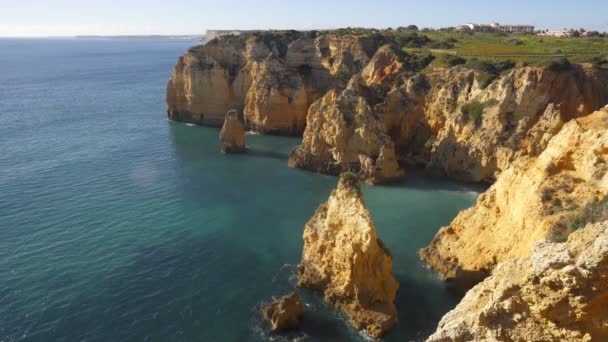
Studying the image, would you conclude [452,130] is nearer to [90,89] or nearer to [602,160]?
[602,160]

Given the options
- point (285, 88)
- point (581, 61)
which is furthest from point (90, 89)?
point (581, 61)

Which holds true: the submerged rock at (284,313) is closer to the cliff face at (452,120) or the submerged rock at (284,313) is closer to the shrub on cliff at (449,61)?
the cliff face at (452,120)

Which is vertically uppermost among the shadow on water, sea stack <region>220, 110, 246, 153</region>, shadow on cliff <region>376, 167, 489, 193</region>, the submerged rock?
sea stack <region>220, 110, 246, 153</region>

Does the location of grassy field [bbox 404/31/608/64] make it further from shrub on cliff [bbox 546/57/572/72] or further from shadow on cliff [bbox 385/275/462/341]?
shadow on cliff [bbox 385/275/462/341]

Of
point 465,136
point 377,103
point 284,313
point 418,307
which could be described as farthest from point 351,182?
point 377,103

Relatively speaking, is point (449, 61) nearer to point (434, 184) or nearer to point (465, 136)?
point (465, 136)

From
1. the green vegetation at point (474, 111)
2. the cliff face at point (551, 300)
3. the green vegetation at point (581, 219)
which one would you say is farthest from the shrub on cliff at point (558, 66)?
the cliff face at point (551, 300)

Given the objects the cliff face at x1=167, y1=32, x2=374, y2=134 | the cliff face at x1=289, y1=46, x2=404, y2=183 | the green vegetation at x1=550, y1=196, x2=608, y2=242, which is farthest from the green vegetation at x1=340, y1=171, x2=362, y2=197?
the cliff face at x1=167, y1=32, x2=374, y2=134

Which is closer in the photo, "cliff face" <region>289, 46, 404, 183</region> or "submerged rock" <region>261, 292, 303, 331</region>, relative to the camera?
"submerged rock" <region>261, 292, 303, 331</region>
